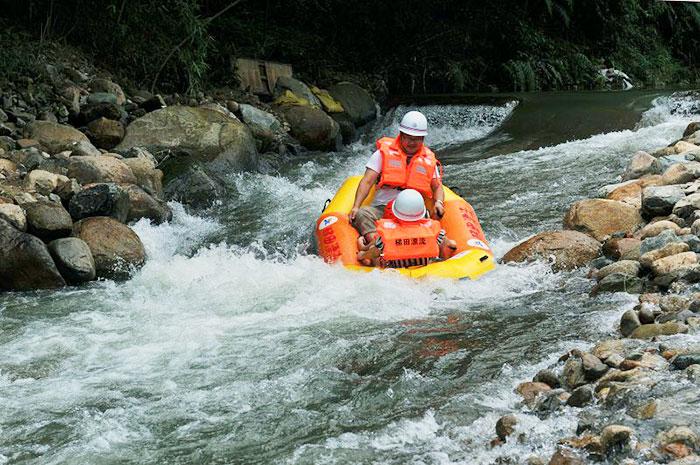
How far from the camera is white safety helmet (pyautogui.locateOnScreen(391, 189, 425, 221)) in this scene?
6.91 metres

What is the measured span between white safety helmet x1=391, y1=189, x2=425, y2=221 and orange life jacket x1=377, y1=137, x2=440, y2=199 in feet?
1.64

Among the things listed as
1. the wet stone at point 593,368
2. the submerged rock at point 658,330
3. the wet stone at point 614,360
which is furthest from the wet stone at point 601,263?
the wet stone at point 593,368

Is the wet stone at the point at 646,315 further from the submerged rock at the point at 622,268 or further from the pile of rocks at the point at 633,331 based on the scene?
the submerged rock at the point at 622,268

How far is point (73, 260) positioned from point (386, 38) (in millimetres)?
11557

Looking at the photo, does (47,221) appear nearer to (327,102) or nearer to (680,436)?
(680,436)

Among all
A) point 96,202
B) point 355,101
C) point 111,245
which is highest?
point 355,101

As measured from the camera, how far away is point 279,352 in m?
5.36

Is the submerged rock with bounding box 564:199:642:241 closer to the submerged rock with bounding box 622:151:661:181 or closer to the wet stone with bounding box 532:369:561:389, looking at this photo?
the submerged rock with bounding box 622:151:661:181

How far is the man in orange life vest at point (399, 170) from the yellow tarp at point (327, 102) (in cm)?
727

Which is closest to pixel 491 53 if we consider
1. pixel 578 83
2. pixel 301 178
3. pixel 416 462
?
pixel 578 83

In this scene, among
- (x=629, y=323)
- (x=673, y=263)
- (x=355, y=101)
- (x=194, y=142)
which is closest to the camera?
(x=629, y=323)

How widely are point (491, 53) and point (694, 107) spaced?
5.83 m

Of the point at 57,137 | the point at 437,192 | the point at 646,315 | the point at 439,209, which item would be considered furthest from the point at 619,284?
the point at 57,137

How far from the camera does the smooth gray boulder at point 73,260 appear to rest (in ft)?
23.5
